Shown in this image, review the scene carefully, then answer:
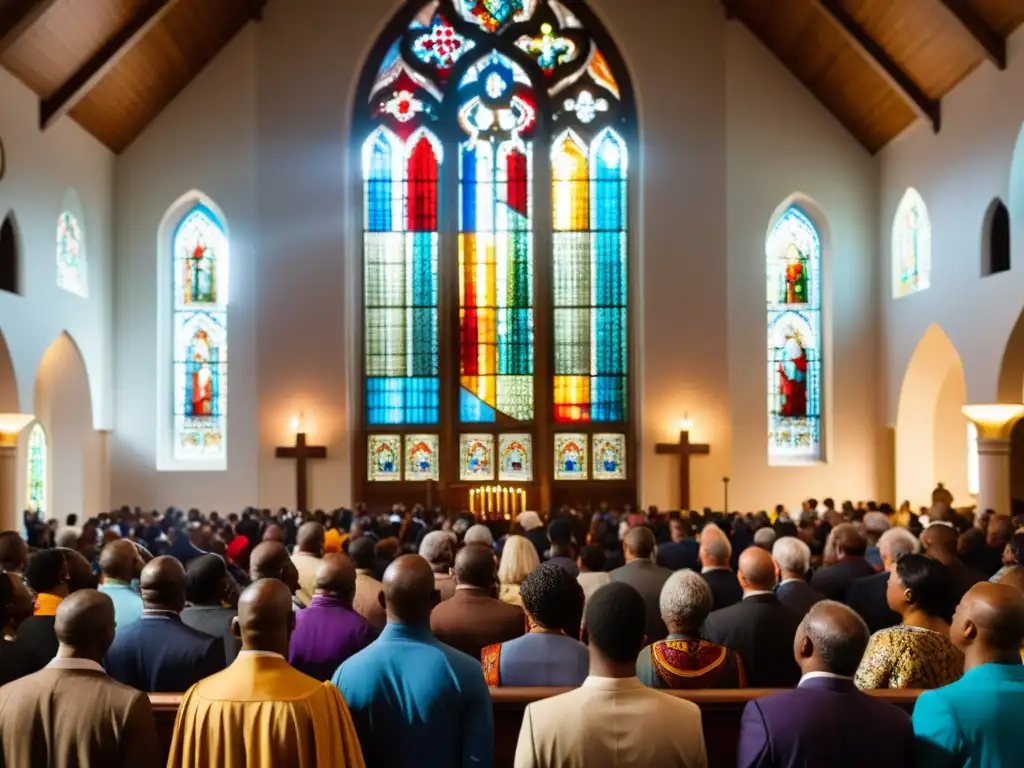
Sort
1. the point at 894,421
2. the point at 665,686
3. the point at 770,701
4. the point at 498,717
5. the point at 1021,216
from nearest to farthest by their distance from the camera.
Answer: the point at 770,701 → the point at 498,717 → the point at 665,686 → the point at 1021,216 → the point at 894,421

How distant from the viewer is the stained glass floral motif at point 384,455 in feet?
67.8

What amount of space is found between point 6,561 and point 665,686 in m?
4.41

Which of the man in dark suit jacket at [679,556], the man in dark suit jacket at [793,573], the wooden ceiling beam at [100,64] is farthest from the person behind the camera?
the wooden ceiling beam at [100,64]

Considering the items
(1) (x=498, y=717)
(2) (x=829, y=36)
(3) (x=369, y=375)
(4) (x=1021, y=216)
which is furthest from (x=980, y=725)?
(3) (x=369, y=375)

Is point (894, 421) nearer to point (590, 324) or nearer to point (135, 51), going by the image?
point (590, 324)

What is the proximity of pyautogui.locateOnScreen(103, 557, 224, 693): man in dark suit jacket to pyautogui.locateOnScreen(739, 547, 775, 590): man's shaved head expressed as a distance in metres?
2.26

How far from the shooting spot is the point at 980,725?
127 inches

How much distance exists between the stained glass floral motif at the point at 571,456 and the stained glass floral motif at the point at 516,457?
0.49 metres

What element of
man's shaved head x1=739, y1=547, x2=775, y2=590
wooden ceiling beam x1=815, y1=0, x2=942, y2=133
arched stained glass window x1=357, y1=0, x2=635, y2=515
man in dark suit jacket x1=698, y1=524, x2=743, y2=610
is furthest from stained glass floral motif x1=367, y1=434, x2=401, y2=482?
man's shaved head x1=739, y1=547, x2=775, y2=590

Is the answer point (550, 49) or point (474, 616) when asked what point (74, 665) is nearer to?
point (474, 616)

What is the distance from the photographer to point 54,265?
17438 mm

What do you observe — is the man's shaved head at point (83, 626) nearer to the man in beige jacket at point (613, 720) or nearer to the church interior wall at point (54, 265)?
the man in beige jacket at point (613, 720)

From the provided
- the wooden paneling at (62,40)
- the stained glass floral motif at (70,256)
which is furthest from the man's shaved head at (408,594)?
the stained glass floral motif at (70,256)

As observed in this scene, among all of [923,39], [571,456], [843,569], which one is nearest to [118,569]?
[843,569]
